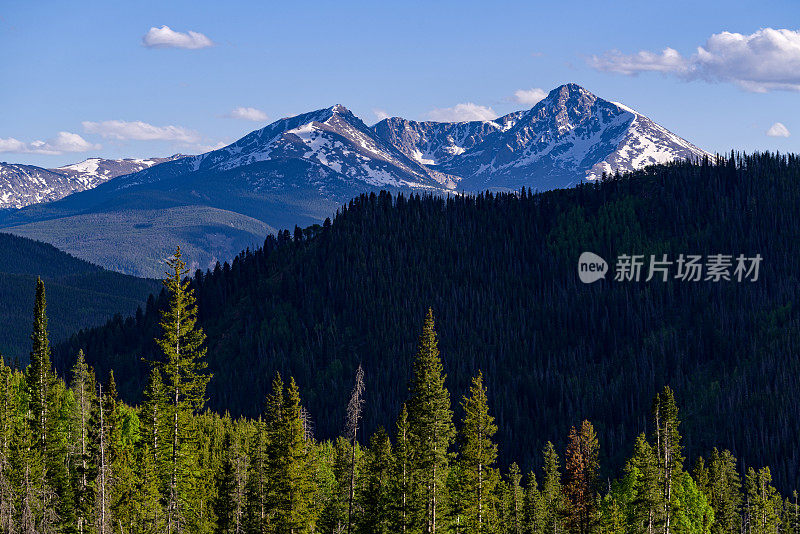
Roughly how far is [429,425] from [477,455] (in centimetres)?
501

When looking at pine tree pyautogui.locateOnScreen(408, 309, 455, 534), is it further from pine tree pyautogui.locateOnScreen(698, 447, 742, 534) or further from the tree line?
pine tree pyautogui.locateOnScreen(698, 447, 742, 534)

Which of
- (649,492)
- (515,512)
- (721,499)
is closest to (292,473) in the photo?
(649,492)

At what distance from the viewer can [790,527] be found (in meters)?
127

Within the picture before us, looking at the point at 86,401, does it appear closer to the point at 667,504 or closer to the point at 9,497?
the point at 9,497

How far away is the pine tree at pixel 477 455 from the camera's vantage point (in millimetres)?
67312

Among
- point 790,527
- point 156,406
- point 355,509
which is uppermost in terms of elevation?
point 156,406

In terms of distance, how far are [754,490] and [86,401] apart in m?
82.8

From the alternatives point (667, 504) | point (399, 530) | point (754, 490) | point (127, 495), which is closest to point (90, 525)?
point (127, 495)

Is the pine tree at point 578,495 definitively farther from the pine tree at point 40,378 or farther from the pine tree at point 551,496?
the pine tree at point 40,378

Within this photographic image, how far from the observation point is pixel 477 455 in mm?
67562

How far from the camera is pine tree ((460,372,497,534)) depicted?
6731cm

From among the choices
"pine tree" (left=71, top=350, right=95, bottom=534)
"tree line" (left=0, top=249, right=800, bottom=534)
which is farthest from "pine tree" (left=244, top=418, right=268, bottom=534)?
"pine tree" (left=71, top=350, right=95, bottom=534)

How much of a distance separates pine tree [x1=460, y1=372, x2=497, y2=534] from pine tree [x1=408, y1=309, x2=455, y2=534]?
2349 millimetres

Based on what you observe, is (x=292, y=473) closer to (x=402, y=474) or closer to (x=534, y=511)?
(x=402, y=474)
